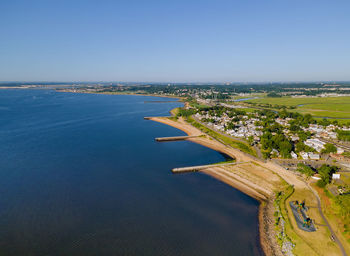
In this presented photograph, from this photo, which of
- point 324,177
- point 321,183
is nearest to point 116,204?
point 321,183

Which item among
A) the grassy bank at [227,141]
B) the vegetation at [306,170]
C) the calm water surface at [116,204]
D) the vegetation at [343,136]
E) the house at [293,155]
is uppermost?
the vegetation at [343,136]

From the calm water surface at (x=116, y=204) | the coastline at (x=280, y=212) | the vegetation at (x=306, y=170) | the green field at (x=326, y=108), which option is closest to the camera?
the coastline at (x=280, y=212)

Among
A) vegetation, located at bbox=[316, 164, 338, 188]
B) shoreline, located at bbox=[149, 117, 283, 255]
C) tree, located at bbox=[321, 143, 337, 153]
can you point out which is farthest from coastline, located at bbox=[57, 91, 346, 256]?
tree, located at bbox=[321, 143, 337, 153]

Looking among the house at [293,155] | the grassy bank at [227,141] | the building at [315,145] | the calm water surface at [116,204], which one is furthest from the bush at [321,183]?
the building at [315,145]

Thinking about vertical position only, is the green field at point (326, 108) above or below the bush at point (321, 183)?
above

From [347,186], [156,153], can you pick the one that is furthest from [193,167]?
[347,186]

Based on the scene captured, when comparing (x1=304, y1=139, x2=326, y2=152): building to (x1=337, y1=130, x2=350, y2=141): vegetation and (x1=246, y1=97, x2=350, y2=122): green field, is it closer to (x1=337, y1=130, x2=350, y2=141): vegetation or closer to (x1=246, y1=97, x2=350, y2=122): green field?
(x1=337, y1=130, x2=350, y2=141): vegetation

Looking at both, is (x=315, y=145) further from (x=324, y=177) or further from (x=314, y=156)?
(x=324, y=177)

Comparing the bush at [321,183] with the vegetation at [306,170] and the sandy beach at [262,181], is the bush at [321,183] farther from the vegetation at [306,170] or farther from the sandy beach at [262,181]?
the sandy beach at [262,181]

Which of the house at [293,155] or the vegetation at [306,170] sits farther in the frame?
the house at [293,155]
